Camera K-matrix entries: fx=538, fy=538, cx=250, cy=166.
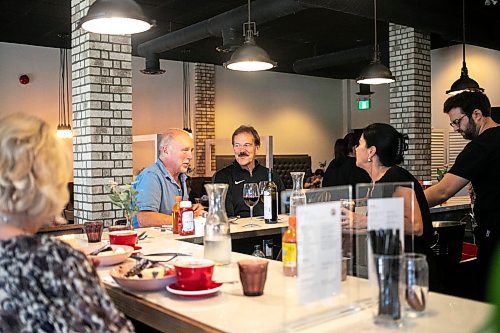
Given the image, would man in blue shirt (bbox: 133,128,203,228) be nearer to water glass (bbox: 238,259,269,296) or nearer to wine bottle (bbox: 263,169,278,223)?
wine bottle (bbox: 263,169,278,223)

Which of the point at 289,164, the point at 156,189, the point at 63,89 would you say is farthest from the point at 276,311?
the point at 289,164

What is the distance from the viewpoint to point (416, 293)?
1.60m

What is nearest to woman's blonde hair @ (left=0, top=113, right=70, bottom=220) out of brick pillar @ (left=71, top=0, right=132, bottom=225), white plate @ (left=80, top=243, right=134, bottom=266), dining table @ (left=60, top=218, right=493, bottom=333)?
dining table @ (left=60, top=218, right=493, bottom=333)

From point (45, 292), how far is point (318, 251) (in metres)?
0.70

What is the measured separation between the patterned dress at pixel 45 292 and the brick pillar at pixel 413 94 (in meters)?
6.98

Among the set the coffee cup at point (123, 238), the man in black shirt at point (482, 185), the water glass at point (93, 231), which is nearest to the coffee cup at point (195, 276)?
the coffee cup at point (123, 238)

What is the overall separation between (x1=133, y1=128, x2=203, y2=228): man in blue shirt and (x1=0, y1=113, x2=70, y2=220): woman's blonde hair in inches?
87.2

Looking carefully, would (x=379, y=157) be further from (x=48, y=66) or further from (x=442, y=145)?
(x=48, y=66)

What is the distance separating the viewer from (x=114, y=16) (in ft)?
10.4

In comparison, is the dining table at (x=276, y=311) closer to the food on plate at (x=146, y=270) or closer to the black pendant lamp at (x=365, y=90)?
the food on plate at (x=146, y=270)

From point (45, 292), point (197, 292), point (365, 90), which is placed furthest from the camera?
point (365, 90)

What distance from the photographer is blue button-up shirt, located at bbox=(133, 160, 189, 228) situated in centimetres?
379

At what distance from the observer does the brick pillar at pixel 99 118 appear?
5055 millimetres

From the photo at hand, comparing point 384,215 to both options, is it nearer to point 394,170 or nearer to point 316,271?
point 316,271
